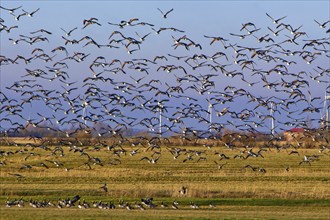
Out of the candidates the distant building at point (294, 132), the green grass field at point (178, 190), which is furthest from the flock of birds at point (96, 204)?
the distant building at point (294, 132)

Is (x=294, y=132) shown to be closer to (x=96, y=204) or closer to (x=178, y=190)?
(x=178, y=190)

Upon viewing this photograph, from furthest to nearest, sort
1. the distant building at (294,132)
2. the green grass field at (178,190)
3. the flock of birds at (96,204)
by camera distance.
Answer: the distant building at (294,132), the flock of birds at (96,204), the green grass field at (178,190)

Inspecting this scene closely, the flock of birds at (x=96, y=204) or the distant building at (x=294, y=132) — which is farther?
the distant building at (x=294, y=132)

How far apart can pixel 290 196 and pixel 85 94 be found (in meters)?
11.5

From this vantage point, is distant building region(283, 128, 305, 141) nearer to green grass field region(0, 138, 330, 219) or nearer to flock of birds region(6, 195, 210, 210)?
green grass field region(0, 138, 330, 219)

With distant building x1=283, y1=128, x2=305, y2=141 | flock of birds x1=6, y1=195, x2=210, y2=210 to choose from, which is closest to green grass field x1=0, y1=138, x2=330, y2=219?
flock of birds x1=6, y1=195, x2=210, y2=210

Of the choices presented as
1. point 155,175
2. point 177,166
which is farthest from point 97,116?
point 177,166

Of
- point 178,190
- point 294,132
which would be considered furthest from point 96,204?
point 294,132

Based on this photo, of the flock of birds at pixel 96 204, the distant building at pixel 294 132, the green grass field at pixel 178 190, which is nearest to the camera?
the green grass field at pixel 178 190

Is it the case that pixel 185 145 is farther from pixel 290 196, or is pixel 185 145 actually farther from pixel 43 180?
pixel 290 196

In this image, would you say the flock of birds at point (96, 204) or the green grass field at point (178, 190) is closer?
the green grass field at point (178, 190)

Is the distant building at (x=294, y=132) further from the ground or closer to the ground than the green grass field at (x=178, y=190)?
further from the ground

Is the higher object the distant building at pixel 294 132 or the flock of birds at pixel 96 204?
the distant building at pixel 294 132

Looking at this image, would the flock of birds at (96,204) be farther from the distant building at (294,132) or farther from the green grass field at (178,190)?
the distant building at (294,132)
